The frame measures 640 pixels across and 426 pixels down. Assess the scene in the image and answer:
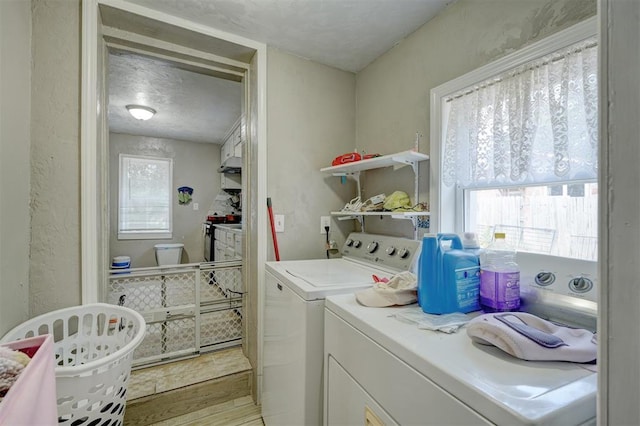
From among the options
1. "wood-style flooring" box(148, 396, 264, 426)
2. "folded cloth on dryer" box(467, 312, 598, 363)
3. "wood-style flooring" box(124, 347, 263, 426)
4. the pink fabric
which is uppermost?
"folded cloth on dryer" box(467, 312, 598, 363)

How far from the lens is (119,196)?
4531 millimetres

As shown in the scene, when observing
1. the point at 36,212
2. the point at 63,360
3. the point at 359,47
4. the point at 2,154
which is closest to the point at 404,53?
the point at 359,47

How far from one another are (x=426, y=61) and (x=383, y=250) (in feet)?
3.81

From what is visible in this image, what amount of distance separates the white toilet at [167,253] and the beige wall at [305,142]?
3.45 meters

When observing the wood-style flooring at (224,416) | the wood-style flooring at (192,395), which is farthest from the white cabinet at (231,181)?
the wood-style flooring at (224,416)

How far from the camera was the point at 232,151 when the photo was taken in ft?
13.4

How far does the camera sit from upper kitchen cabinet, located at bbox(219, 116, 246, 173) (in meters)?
3.78

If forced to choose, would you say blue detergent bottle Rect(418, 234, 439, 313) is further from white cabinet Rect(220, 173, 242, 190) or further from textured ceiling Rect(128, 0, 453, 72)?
white cabinet Rect(220, 173, 242, 190)

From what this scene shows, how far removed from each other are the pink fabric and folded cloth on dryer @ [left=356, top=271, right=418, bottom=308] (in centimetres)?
92

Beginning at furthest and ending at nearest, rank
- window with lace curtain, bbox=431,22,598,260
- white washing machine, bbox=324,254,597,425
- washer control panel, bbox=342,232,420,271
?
1. washer control panel, bbox=342,232,420,271
2. window with lace curtain, bbox=431,22,598,260
3. white washing machine, bbox=324,254,597,425

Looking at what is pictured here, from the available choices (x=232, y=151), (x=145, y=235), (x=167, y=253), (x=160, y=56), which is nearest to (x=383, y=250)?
(x=160, y=56)

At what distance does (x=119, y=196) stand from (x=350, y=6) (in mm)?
4670

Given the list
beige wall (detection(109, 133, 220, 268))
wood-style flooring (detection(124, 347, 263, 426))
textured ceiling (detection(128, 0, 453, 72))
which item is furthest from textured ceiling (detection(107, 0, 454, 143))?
wood-style flooring (detection(124, 347, 263, 426))

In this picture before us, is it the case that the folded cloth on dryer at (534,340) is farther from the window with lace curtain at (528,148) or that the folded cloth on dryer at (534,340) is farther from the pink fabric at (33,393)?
the pink fabric at (33,393)
